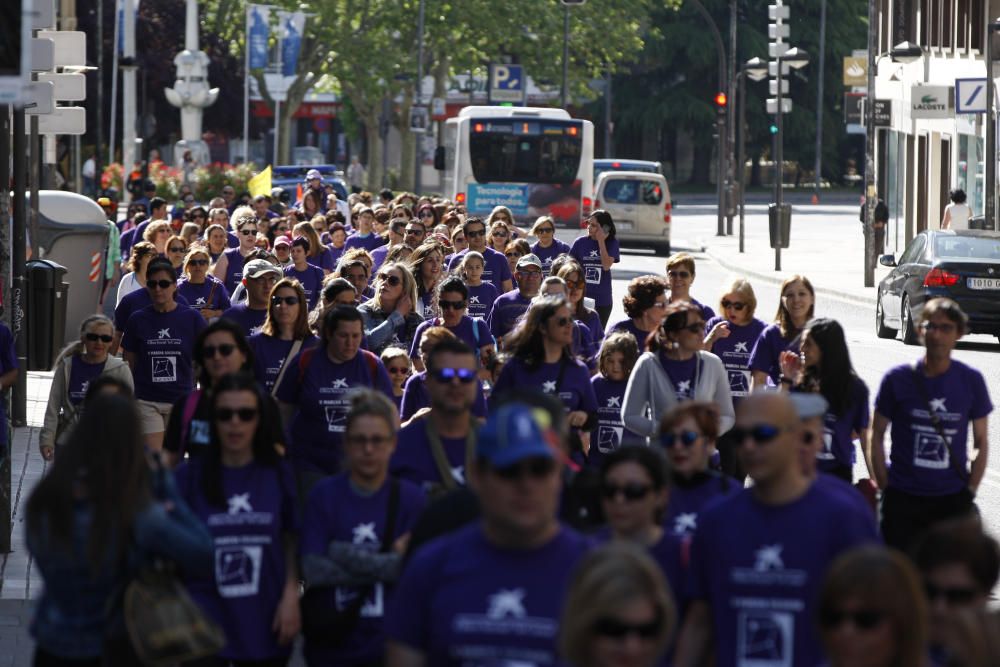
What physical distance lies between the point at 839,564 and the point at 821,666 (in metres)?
1.03

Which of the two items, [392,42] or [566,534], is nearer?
[566,534]

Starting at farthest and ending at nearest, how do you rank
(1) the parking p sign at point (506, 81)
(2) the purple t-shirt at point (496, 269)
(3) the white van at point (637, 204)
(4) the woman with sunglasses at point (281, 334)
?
(1) the parking p sign at point (506, 81) < (3) the white van at point (637, 204) < (2) the purple t-shirt at point (496, 269) < (4) the woman with sunglasses at point (281, 334)

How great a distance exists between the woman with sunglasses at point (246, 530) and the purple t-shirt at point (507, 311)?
681cm

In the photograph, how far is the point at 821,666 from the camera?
5496mm

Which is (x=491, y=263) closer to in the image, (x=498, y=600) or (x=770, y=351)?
(x=770, y=351)

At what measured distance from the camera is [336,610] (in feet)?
22.0

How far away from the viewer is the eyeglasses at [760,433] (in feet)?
18.7

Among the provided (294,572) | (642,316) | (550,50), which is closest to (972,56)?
(550,50)

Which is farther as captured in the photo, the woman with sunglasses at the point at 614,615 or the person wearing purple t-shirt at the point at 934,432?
the person wearing purple t-shirt at the point at 934,432

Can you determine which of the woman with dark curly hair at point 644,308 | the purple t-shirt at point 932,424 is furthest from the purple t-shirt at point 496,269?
the purple t-shirt at point 932,424

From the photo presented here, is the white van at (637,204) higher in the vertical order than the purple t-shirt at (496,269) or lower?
higher

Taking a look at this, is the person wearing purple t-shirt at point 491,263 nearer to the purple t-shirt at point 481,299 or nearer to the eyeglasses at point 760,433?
the purple t-shirt at point 481,299

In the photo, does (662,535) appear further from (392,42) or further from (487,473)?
(392,42)

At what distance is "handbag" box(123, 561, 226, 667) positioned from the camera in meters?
5.77
